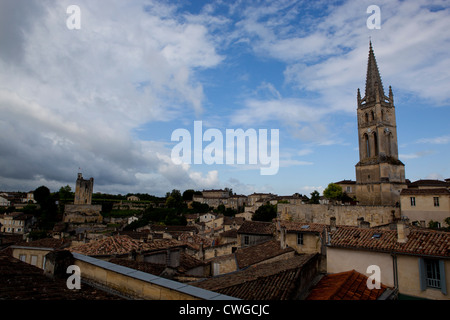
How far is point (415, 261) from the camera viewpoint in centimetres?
1149

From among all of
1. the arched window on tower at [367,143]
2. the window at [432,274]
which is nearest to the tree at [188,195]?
the arched window on tower at [367,143]

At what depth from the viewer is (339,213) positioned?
128ft

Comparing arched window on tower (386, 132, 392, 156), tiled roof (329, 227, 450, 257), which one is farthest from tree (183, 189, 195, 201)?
tiled roof (329, 227, 450, 257)

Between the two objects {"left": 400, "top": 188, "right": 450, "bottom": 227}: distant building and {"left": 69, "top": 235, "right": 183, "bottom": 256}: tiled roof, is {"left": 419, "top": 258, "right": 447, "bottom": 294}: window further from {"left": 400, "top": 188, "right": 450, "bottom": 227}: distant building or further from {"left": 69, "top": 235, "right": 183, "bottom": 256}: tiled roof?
{"left": 400, "top": 188, "right": 450, "bottom": 227}: distant building

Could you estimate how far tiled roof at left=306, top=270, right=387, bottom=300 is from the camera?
1002 cm

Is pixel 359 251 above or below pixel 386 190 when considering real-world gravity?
below

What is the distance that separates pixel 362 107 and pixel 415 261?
4592 cm

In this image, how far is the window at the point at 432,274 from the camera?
35.5ft

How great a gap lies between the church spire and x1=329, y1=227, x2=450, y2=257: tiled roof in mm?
42640

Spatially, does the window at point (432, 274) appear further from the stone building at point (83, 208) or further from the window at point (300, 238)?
the stone building at point (83, 208)

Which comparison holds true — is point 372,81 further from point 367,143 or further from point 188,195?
point 188,195
